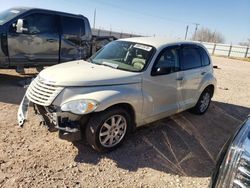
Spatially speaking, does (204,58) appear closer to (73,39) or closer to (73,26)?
(73,39)

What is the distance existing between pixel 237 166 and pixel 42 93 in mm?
2914

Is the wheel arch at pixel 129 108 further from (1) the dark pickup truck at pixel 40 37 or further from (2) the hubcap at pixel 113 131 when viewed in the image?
(1) the dark pickup truck at pixel 40 37

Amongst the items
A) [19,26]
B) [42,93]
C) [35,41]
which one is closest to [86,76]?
[42,93]

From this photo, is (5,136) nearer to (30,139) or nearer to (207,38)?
(30,139)

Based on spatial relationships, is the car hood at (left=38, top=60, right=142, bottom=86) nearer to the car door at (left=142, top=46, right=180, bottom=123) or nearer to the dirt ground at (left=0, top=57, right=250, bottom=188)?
the car door at (left=142, top=46, right=180, bottom=123)

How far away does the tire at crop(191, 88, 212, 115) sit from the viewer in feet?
20.5

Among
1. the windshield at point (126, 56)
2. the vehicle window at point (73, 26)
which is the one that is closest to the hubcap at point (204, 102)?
the windshield at point (126, 56)

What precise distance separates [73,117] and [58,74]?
0.78 meters

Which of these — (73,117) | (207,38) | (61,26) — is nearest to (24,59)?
(61,26)

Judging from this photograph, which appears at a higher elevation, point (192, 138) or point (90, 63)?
point (90, 63)

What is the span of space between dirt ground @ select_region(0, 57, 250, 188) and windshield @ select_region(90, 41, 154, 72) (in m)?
1.30

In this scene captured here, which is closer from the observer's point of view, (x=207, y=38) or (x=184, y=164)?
(x=184, y=164)

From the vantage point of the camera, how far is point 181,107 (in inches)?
215

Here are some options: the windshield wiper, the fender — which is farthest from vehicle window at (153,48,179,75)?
the fender
